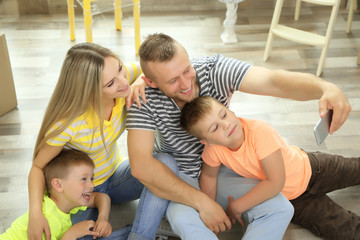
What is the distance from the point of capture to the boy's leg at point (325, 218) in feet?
7.82

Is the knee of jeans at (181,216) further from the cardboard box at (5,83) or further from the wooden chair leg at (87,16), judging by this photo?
the wooden chair leg at (87,16)

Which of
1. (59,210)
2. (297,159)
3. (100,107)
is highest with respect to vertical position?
(100,107)

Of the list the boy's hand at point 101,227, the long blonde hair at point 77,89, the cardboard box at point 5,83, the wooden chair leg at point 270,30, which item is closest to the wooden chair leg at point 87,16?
the cardboard box at point 5,83

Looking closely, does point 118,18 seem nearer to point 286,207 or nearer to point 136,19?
point 136,19

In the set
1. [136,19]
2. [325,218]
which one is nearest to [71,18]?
[136,19]

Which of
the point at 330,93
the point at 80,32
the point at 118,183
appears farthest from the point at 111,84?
the point at 80,32

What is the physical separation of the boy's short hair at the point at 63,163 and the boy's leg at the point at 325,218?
97 cm

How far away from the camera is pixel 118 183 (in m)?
2.52

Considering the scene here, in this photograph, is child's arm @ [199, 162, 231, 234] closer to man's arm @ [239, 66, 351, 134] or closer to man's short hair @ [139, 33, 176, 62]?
man's arm @ [239, 66, 351, 134]

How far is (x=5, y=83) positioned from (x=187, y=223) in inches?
62.4

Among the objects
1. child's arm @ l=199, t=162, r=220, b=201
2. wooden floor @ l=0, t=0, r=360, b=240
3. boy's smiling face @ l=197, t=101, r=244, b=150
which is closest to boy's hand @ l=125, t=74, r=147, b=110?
boy's smiling face @ l=197, t=101, r=244, b=150

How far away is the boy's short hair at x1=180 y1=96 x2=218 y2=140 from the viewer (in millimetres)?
2164

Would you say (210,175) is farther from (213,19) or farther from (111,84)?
(213,19)

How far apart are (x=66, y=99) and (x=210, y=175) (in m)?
0.71
